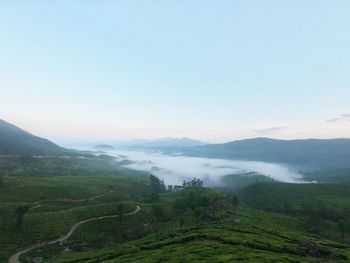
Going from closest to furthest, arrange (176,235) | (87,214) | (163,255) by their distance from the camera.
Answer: (163,255) < (176,235) < (87,214)

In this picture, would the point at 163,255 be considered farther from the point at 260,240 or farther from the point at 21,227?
the point at 21,227

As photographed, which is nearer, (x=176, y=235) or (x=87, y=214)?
(x=176, y=235)

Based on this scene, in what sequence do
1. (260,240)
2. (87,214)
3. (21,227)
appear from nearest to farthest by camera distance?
(260,240)
(21,227)
(87,214)

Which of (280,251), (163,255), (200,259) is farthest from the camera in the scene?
(280,251)

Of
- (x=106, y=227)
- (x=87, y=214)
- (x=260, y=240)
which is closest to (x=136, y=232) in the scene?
(x=106, y=227)

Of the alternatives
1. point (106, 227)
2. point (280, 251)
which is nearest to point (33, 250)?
point (106, 227)

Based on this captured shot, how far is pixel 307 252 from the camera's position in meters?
110

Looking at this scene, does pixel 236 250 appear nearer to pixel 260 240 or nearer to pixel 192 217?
pixel 260 240

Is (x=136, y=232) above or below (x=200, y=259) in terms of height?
below

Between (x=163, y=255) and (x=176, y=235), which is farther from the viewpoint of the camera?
(x=176, y=235)

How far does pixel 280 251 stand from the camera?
10856cm

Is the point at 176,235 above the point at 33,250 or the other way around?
above

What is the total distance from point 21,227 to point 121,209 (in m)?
52.8

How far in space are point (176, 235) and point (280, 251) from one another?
41673 mm
